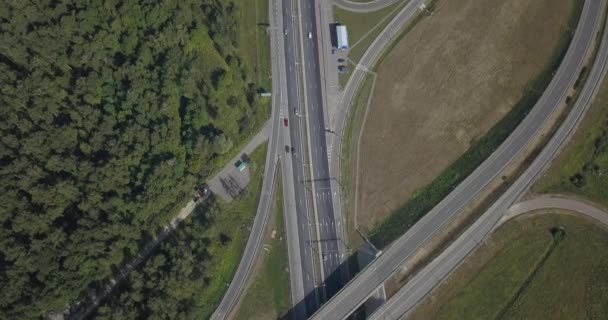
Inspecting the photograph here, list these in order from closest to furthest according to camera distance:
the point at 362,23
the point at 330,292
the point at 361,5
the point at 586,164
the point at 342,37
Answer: the point at 330,292
the point at 342,37
the point at 586,164
the point at 362,23
the point at 361,5

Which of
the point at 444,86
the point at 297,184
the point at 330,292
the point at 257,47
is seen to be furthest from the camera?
the point at 444,86

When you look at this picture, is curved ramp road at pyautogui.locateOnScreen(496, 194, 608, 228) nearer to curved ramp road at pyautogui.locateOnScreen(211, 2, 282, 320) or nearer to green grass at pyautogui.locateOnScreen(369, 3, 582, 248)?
green grass at pyautogui.locateOnScreen(369, 3, 582, 248)

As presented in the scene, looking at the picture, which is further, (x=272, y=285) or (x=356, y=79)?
(x=356, y=79)

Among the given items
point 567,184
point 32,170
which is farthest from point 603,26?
point 32,170

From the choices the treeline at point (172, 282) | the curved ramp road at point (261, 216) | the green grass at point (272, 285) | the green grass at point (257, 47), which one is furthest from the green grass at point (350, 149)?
the treeline at point (172, 282)

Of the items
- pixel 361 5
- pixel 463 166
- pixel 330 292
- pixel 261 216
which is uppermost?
pixel 361 5

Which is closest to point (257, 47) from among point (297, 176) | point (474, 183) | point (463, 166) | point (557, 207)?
point (297, 176)

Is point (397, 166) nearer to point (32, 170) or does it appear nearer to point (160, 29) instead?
point (160, 29)

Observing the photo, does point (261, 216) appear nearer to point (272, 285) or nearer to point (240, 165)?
point (240, 165)
